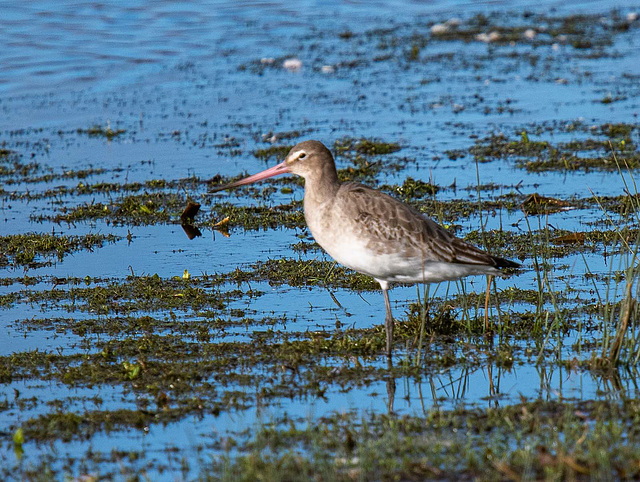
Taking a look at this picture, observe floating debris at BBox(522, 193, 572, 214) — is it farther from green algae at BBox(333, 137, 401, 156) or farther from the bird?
the bird

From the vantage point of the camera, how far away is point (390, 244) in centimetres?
740

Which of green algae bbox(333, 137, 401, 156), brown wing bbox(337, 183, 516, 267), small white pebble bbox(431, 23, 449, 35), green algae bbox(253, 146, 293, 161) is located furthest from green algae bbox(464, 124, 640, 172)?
small white pebble bbox(431, 23, 449, 35)

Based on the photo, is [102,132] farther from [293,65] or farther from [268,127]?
[293,65]

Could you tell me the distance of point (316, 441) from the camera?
5555mm

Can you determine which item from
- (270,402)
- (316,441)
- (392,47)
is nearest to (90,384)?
(270,402)

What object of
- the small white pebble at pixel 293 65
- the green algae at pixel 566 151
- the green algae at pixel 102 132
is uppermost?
the small white pebble at pixel 293 65

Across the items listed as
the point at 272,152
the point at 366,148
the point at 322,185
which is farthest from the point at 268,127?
the point at 322,185

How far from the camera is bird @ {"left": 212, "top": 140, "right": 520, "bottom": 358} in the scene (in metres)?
7.39

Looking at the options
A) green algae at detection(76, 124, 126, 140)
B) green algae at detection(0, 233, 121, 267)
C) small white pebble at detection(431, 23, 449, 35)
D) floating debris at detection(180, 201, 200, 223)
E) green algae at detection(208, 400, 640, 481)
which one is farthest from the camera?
small white pebble at detection(431, 23, 449, 35)

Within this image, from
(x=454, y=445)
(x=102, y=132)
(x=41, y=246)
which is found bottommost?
(x=454, y=445)

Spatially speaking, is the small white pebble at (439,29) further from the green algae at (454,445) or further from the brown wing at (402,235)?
the green algae at (454,445)

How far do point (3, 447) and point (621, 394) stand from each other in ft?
12.1

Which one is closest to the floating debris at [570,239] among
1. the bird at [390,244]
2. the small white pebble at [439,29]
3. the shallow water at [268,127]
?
the shallow water at [268,127]

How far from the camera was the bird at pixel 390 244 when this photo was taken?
24.2 ft
